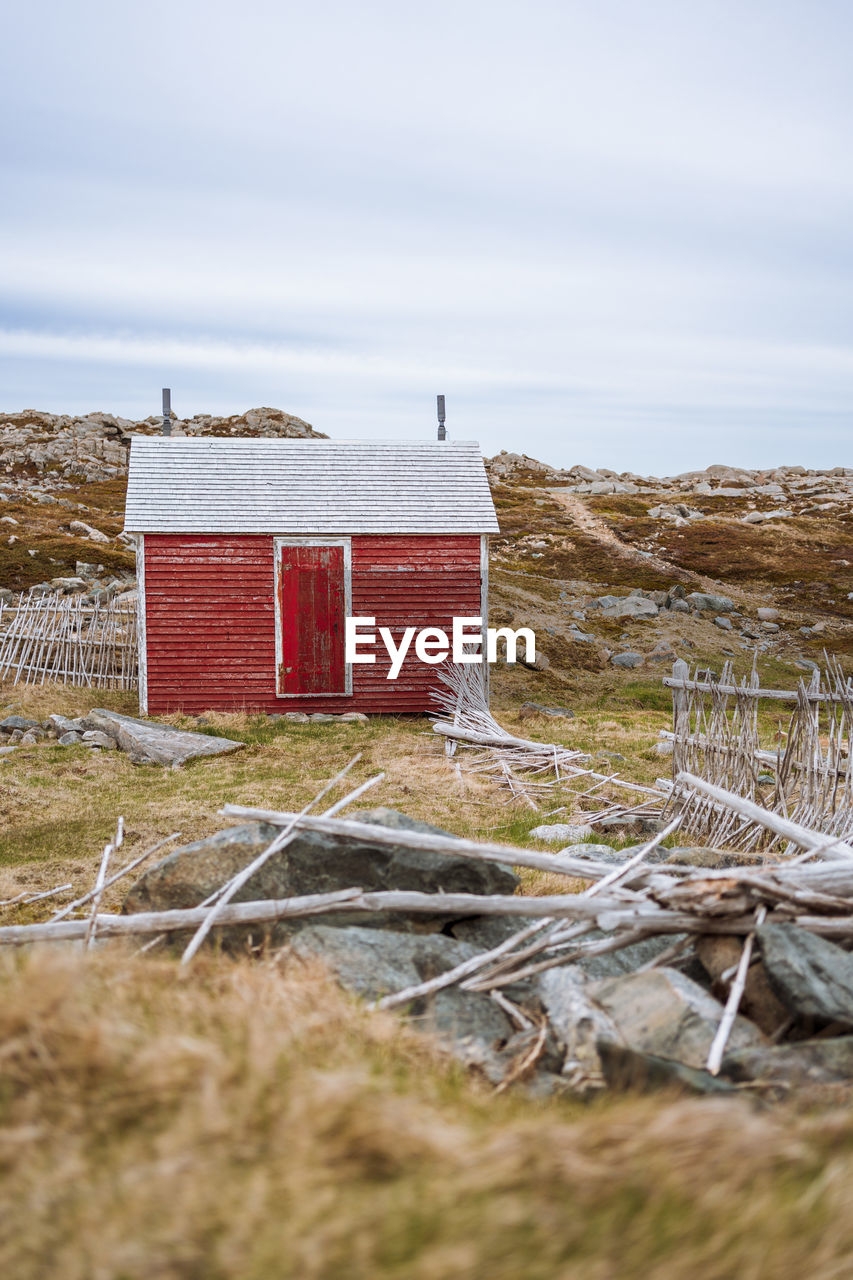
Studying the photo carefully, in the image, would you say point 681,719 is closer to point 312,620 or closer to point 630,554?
point 312,620

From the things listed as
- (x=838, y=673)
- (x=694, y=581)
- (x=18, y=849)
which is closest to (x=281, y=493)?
(x=18, y=849)

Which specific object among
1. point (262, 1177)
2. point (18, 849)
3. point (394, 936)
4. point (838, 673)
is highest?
point (838, 673)

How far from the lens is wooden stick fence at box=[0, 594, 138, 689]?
1780cm

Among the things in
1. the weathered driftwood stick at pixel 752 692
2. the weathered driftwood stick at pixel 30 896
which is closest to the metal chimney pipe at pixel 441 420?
the weathered driftwood stick at pixel 752 692

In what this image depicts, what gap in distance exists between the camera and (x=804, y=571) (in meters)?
34.5

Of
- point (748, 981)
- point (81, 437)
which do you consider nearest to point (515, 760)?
point (748, 981)

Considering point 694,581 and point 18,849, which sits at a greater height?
point 694,581

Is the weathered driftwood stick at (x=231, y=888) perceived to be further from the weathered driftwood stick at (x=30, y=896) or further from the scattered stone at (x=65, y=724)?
the scattered stone at (x=65, y=724)

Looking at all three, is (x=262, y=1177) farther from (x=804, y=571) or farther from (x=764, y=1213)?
(x=804, y=571)

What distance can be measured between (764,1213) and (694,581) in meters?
32.0

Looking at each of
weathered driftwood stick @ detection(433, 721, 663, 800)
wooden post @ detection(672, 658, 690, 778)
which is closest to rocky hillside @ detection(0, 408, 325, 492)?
weathered driftwood stick @ detection(433, 721, 663, 800)

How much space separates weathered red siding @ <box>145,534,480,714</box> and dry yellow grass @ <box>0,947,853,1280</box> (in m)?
14.7

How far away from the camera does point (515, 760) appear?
1273 centimetres

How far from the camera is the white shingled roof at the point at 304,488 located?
56.6 ft
